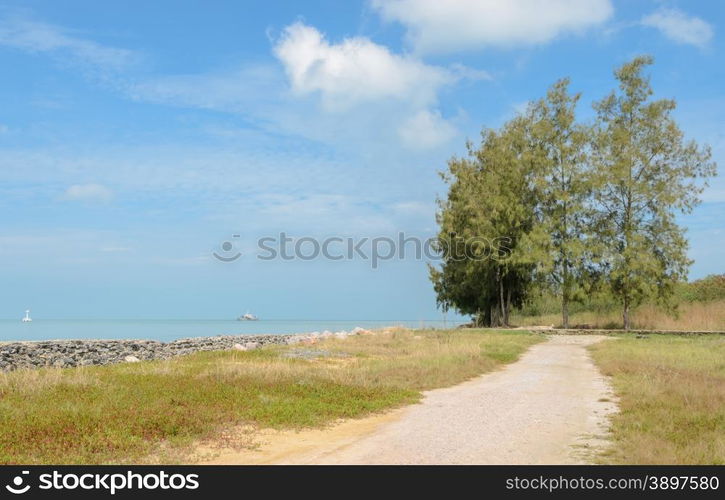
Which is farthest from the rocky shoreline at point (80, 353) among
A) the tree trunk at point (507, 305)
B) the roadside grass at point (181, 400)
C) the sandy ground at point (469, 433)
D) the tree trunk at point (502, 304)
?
the tree trunk at point (507, 305)

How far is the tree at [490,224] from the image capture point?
54.1 meters

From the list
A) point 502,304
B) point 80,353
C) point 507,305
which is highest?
point 502,304

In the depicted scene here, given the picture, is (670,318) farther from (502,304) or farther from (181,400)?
(181,400)

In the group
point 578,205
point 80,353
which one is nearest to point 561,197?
point 578,205

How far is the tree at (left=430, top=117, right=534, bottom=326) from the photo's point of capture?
5409 centimetres

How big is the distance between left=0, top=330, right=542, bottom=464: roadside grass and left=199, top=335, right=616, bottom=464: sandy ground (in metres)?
1.09

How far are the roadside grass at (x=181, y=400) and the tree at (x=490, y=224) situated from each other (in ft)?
96.6

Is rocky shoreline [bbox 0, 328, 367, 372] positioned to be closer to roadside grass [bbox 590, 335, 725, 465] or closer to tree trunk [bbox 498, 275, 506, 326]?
roadside grass [bbox 590, 335, 725, 465]

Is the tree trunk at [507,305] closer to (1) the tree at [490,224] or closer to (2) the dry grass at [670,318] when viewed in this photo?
(1) the tree at [490,224]

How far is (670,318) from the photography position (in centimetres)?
5306

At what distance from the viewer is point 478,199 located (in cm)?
5481

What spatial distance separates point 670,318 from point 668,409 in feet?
142

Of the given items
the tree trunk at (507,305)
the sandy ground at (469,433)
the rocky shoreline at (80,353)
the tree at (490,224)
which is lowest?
the rocky shoreline at (80,353)

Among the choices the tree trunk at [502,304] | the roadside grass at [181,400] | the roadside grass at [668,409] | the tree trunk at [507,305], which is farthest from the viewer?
the tree trunk at [507,305]
